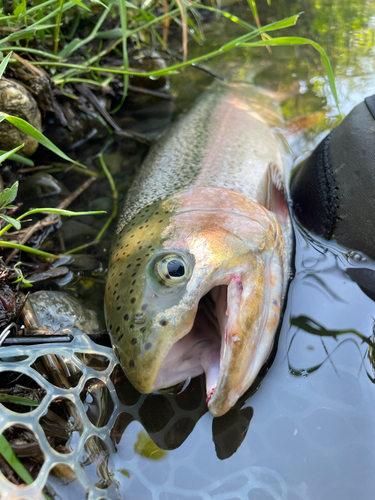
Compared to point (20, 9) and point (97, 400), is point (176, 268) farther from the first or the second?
point (20, 9)

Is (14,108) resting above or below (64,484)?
above

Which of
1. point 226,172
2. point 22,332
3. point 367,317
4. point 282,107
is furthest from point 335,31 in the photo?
point 22,332

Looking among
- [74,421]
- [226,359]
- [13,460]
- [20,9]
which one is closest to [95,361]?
[74,421]

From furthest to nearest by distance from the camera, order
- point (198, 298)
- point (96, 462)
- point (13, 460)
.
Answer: point (198, 298), point (96, 462), point (13, 460)

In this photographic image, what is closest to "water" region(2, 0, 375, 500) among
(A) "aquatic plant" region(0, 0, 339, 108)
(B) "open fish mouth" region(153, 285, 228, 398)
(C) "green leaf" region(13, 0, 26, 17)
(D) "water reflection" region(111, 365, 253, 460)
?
(D) "water reflection" region(111, 365, 253, 460)

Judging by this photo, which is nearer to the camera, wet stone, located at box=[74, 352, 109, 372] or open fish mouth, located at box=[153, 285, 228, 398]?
open fish mouth, located at box=[153, 285, 228, 398]

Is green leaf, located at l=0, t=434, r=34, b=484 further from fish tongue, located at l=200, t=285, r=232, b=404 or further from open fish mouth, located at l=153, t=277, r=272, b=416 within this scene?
fish tongue, located at l=200, t=285, r=232, b=404

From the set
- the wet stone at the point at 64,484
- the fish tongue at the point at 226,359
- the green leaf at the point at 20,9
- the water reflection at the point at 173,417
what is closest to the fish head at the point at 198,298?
the fish tongue at the point at 226,359
